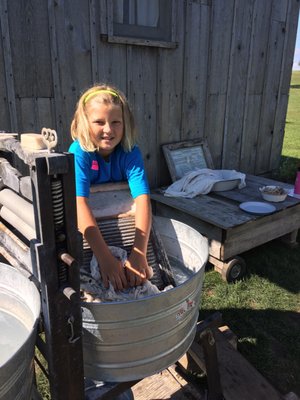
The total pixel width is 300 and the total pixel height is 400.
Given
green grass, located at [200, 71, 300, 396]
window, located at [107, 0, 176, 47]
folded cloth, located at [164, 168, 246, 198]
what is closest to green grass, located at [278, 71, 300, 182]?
folded cloth, located at [164, 168, 246, 198]

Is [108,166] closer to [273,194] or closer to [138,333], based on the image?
[138,333]

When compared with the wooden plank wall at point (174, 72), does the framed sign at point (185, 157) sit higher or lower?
lower

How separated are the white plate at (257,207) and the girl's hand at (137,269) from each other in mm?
2194

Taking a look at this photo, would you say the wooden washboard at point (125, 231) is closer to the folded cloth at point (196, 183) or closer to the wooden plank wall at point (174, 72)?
the wooden plank wall at point (174, 72)

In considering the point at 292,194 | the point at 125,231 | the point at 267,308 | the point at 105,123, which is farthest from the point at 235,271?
the point at 105,123

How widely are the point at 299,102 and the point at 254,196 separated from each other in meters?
20.6

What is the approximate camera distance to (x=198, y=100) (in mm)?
4383

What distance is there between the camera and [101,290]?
1.47 meters

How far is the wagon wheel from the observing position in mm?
3281

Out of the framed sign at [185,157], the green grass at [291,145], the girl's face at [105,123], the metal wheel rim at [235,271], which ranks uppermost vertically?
the girl's face at [105,123]

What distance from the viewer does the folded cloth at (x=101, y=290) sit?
141 centimetres

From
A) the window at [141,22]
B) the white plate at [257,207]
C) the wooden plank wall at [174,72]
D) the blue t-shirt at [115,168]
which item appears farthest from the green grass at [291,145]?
the blue t-shirt at [115,168]

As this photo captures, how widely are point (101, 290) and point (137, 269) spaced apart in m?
0.17

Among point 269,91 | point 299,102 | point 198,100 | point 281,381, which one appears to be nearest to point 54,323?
point 281,381
